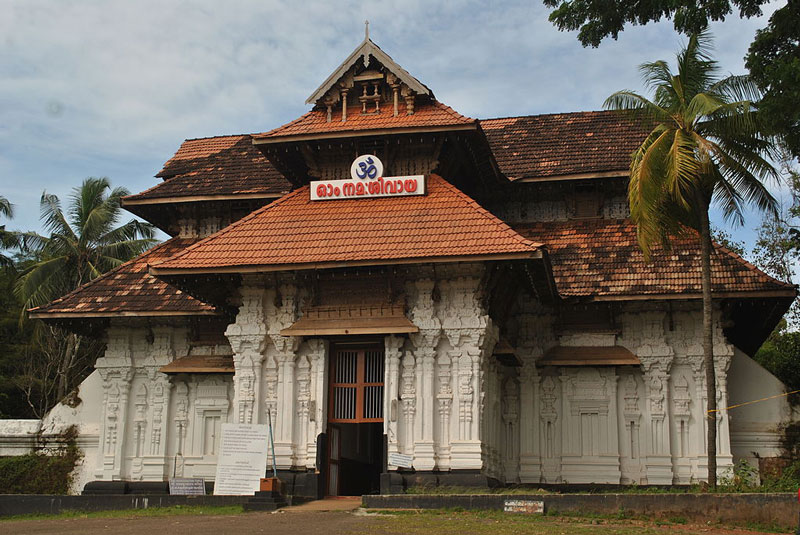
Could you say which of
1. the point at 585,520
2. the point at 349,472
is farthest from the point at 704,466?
the point at 349,472

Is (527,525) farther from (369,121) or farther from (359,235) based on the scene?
(369,121)

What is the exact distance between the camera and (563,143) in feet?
78.0

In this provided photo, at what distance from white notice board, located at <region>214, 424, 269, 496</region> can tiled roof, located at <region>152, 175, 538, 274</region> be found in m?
3.09

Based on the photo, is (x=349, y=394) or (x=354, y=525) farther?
(x=349, y=394)

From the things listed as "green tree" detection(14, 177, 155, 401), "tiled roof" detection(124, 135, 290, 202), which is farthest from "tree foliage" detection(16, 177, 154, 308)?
"tiled roof" detection(124, 135, 290, 202)

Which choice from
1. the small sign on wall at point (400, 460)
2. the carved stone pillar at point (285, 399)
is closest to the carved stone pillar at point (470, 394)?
the small sign on wall at point (400, 460)

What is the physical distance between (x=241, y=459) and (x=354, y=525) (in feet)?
12.9

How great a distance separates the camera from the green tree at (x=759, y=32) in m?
15.3

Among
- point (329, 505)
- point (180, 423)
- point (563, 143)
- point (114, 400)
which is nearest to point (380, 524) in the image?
point (329, 505)

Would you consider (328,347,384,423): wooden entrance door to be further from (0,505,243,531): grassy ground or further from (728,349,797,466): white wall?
(728,349,797,466): white wall

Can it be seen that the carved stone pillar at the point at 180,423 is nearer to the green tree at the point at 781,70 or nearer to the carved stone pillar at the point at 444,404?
the carved stone pillar at the point at 444,404

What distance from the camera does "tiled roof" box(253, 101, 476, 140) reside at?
19078 mm

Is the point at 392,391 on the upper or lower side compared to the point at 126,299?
lower

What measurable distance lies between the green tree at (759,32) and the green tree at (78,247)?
2418cm
